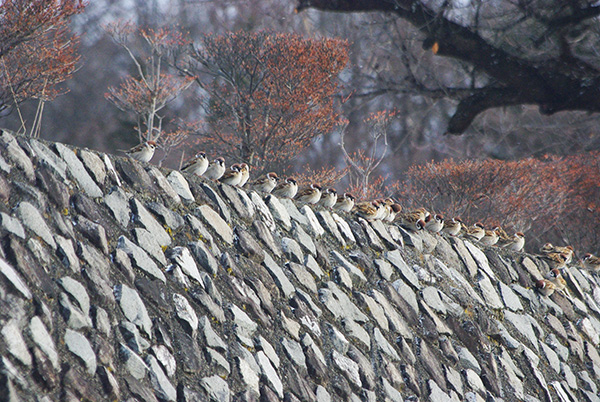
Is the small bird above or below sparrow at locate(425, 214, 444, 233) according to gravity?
above

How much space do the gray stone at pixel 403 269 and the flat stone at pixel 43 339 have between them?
457 centimetres

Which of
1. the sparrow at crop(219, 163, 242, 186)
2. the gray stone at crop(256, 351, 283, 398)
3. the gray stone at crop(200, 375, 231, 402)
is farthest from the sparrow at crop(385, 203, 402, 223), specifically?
the gray stone at crop(200, 375, 231, 402)

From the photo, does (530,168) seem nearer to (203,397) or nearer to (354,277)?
(354,277)

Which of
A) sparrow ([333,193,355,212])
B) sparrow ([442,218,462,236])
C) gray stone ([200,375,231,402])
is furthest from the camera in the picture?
sparrow ([442,218,462,236])

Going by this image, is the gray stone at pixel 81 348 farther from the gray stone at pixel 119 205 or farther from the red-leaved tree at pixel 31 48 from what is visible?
Result: the red-leaved tree at pixel 31 48

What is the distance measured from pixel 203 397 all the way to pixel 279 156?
12836 mm

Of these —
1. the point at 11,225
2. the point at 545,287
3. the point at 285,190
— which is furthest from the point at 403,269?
the point at 11,225

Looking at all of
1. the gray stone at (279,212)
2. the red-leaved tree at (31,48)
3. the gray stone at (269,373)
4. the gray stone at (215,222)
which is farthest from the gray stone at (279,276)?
the red-leaved tree at (31,48)

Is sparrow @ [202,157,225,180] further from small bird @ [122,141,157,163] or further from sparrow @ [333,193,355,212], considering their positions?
sparrow @ [333,193,355,212]

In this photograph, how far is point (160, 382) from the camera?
5.15 meters

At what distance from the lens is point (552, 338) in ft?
31.6

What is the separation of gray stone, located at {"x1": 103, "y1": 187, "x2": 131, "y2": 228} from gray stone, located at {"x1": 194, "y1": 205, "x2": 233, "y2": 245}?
80 centimetres

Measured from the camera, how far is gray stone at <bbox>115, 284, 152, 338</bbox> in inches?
209

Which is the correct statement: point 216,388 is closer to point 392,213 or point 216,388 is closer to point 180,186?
point 180,186
